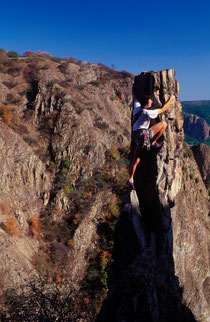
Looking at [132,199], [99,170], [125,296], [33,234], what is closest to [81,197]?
[99,170]

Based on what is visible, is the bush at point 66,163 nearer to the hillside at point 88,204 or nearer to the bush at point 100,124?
the hillside at point 88,204

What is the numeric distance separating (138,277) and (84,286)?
520 inches

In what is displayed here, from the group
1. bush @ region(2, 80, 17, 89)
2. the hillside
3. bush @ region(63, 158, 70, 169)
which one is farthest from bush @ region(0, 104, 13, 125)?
bush @ region(63, 158, 70, 169)

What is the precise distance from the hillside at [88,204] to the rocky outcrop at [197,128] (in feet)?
333

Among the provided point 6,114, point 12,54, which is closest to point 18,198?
point 6,114

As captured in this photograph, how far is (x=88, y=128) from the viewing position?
82.7 feet

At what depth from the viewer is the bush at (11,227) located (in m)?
→ 15.8

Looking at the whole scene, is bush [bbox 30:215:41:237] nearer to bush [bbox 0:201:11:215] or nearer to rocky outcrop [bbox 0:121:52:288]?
rocky outcrop [bbox 0:121:52:288]

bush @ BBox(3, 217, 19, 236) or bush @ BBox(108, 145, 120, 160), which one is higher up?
bush @ BBox(108, 145, 120, 160)

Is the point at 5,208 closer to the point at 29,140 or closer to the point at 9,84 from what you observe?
the point at 29,140

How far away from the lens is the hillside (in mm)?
6039

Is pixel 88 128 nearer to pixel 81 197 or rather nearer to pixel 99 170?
pixel 99 170

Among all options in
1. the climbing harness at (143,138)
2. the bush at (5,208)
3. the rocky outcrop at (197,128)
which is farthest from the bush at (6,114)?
the rocky outcrop at (197,128)

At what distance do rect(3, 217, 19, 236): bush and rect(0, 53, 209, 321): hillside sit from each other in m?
0.09
